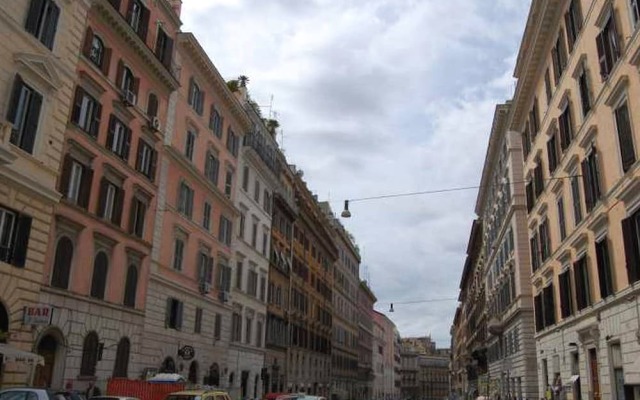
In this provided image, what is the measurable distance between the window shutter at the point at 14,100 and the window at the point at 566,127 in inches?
844

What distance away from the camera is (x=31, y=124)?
71.9ft

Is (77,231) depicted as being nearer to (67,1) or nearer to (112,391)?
(112,391)

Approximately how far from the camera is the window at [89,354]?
82.3 ft

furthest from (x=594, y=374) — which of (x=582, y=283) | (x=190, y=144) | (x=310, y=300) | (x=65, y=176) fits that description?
(x=310, y=300)

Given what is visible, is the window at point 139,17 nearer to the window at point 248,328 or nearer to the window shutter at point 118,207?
the window shutter at point 118,207

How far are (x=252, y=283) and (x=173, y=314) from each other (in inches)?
546

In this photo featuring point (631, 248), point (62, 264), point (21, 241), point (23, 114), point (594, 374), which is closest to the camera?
point (631, 248)

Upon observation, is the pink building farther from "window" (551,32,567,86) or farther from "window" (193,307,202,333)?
"window" (551,32,567,86)

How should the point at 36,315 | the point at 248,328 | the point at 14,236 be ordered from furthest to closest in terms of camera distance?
the point at 248,328
the point at 14,236
the point at 36,315

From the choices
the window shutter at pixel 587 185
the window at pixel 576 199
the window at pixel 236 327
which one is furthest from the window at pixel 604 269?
the window at pixel 236 327

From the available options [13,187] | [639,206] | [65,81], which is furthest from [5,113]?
[639,206]

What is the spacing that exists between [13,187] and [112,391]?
826 cm

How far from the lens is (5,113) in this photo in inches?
802

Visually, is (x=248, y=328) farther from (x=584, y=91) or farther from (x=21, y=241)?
(x=584, y=91)
